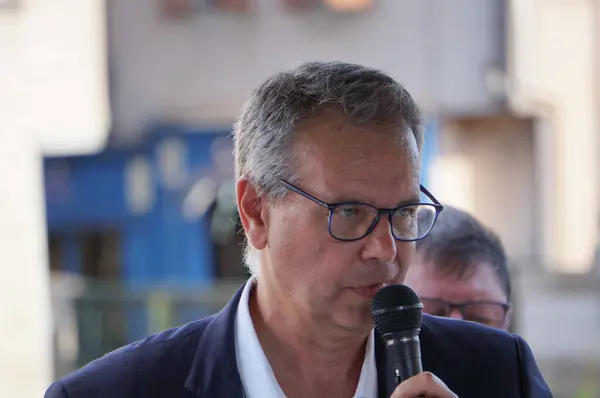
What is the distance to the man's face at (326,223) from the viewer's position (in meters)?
1.93

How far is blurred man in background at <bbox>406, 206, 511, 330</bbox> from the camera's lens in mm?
2762

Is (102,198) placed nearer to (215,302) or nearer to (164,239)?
(164,239)

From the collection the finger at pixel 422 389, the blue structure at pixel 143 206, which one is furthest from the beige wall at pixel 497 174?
the finger at pixel 422 389

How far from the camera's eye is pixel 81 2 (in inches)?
508

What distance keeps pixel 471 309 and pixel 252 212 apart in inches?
35.6

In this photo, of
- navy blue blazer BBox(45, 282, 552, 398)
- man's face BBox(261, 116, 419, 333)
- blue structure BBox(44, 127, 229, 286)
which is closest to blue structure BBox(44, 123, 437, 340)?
blue structure BBox(44, 127, 229, 286)

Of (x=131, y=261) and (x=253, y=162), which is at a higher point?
(x=253, y=162)

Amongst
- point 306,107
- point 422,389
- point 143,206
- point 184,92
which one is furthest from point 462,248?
point 184,92

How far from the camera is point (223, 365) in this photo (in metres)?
2.08

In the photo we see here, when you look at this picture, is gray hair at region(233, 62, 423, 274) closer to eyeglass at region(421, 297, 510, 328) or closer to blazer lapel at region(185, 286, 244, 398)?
blazer lapel at region(185, 286, 244, 398)

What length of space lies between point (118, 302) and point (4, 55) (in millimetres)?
3483

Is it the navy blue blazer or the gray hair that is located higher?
the gray hair

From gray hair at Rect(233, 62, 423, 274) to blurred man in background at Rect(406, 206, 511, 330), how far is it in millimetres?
787

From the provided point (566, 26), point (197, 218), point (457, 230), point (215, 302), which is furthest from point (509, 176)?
point (457, 230)
